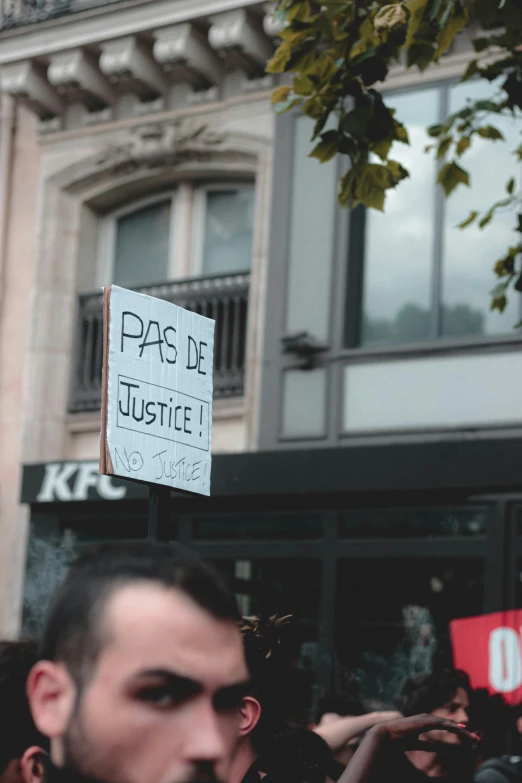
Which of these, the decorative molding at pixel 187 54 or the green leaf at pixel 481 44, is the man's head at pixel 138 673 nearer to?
the green leaf at pixel 481 44

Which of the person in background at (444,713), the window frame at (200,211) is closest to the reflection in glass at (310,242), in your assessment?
the window frame at (200,211)

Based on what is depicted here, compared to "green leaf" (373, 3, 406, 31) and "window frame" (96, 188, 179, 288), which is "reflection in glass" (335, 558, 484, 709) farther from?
"green leaf" (373, 3, 406, 31)

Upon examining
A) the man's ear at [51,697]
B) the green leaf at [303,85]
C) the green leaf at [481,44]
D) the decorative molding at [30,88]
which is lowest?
the man's ear at [51,697]

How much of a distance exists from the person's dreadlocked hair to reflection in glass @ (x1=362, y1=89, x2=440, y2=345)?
7.36 metres

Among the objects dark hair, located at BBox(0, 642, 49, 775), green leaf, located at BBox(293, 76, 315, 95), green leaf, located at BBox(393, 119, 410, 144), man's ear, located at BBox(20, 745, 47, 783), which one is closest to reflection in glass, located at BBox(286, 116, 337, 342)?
green leaf, located at BBox(393, 119, 410, 144)

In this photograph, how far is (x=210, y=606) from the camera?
1.70 m

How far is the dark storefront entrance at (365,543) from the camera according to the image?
32.8 feet

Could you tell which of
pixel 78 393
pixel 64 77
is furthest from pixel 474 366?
pixel 64 77

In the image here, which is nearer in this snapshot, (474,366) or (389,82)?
(474,366)

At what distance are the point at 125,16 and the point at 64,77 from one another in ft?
2.83

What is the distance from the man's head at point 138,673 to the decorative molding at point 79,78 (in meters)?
11.9

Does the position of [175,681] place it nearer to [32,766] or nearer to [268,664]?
[32,766]

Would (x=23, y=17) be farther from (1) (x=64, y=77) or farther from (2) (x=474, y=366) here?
(2) (x=474, y=366)

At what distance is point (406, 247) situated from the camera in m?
11.2
